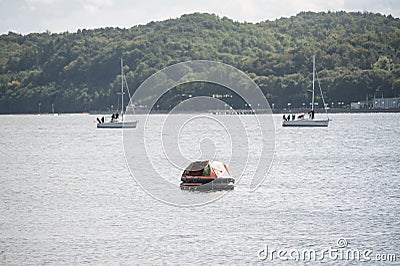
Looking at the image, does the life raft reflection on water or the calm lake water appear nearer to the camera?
the calm lake water

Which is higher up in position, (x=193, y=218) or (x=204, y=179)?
(x=204, y=179)

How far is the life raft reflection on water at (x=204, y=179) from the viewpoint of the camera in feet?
145

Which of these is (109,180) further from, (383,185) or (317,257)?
(317,257)

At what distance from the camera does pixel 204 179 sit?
44.3 m

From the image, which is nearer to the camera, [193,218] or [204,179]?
[193,218]

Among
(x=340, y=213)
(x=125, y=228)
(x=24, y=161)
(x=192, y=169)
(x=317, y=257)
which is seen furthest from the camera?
(x=24, y=161)

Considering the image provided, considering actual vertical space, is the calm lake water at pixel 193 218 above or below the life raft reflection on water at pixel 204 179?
below

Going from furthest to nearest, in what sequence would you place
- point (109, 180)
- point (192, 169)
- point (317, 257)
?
point (109, 180), point (192, 169), point (317, 257)

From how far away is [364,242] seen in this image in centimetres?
3050

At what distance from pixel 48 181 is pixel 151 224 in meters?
19.6

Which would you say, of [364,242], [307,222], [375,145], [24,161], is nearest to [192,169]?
[307,222]

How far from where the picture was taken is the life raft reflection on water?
44.3 metres

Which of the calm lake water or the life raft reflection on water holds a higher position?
the life raft reflection on water

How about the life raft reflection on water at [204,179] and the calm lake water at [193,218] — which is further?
the life raft reflection on water at [204,179]
